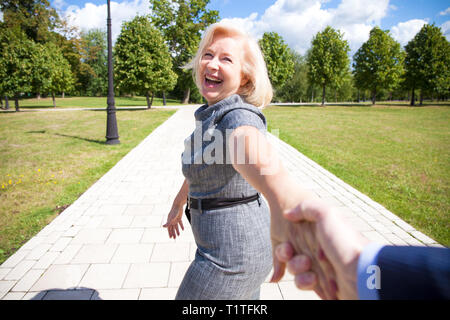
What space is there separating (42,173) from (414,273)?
27.2 ft

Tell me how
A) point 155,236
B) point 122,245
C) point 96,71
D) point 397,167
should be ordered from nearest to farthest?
1. point 122,245
2. point 155,236
3. point 397,167
4. point 96,71


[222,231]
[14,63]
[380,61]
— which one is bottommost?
[222,231]

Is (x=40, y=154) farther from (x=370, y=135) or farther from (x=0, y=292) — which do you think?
(x=370, y=135)

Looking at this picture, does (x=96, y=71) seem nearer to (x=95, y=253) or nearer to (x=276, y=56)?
(x=276, y=56)

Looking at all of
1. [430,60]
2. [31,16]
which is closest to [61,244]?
[430,60]

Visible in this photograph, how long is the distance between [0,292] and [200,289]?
2844 millimetres

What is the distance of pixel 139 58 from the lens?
77.9ft

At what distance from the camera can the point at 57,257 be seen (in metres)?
3.38

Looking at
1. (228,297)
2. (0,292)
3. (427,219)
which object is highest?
(228,297)

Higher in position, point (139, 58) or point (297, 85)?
point (297, 85)

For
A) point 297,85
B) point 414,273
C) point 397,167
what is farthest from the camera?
point 297,85

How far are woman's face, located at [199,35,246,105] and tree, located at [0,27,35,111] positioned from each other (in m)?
29.3

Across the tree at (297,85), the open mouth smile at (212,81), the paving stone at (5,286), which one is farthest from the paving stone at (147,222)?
the tree at (297,85)

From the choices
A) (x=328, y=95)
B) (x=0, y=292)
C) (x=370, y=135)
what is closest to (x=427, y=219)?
(x=0, y=292)
